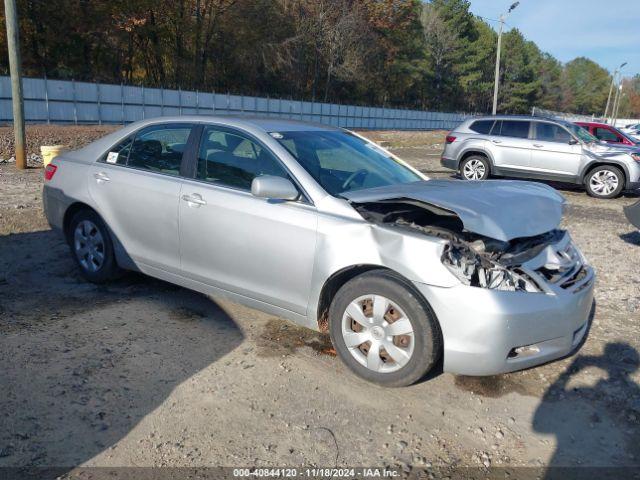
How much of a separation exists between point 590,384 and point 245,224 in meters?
2.59

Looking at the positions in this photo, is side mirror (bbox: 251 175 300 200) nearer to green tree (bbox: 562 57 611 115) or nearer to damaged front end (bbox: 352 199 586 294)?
damaged front end (bbox: 352 199 586 294)

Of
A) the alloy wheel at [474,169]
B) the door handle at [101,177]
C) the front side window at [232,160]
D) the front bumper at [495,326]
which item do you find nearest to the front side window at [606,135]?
the alloy wheel at [474,169]

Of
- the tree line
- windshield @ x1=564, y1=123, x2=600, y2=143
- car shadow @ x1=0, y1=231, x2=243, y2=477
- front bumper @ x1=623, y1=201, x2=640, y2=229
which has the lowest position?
car shadow @ x1=0, y1=231, x2=243, y2=477

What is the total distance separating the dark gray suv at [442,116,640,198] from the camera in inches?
477

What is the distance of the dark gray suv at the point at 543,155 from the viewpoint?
12125mm

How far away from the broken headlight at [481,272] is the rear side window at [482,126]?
10601 millimetres

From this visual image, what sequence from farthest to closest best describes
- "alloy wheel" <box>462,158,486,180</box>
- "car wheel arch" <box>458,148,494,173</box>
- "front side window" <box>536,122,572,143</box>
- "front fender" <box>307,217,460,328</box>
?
"alloy wheel" <box>462,158,486,180</box> < "car wheel arch" <box>458,148,494,173</box> < "front side window" <box>536,122,572,143</box> < "front fender" <box>307,217,460,328</box>

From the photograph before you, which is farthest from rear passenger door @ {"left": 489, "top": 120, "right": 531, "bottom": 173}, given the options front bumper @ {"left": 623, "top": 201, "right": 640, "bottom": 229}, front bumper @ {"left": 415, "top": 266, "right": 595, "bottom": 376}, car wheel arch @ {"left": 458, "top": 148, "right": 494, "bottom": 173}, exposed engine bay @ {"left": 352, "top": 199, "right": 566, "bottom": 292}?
front bumper @ {"left": 415, "top": 266, "right": 595, "bottom": 376}

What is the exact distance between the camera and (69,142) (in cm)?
1773

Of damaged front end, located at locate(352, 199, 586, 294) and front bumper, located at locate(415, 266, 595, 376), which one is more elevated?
damaged front end, located at locate(352, 199, 586, 294)

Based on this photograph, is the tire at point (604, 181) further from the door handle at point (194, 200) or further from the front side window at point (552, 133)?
the door handle at point (194, 200)

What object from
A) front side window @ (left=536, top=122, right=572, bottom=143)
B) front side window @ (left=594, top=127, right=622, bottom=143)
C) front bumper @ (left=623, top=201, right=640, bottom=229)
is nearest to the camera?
front bumper @ (left=623, top=201, right=640, bottom=229)

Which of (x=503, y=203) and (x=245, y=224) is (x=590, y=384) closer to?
(x=503, y=203)

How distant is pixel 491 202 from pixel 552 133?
32.6 feet
